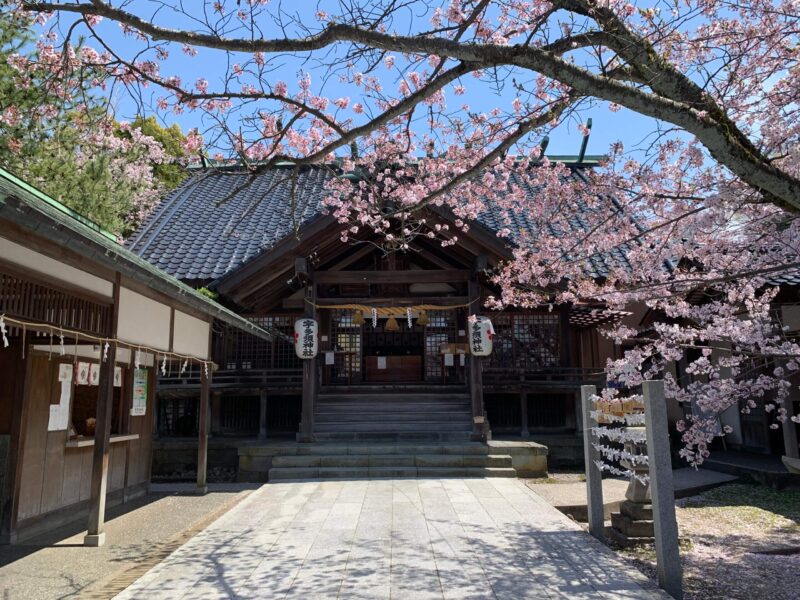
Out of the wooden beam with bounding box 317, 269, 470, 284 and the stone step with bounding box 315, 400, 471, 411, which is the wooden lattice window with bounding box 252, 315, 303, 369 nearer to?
the stone step with bounding box 315, 400, 471, 411

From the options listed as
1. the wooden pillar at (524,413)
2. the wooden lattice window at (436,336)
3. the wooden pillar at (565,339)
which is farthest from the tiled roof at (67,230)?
the wooden pillar at (565,339)

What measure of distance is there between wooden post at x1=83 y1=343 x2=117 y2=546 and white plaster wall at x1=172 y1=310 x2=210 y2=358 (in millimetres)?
2036

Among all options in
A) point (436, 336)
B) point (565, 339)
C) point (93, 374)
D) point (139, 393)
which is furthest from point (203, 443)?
point (565, 339)

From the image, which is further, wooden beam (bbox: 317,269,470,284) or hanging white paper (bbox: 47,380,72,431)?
wooden beam (bbox: 317,269,470,284)

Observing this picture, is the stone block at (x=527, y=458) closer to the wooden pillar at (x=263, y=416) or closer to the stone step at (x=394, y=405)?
the stone step at (x=394, y=405)

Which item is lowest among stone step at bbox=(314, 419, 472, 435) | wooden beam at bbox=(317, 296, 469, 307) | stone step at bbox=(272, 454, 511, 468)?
stone step at bbox=(272, 454, 511, 468)

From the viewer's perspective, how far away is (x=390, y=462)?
36.2 ft

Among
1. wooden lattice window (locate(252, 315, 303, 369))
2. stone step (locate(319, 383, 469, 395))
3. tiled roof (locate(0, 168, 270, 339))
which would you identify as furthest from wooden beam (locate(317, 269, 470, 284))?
tiled roof (locate(0, 168, 270, 339))

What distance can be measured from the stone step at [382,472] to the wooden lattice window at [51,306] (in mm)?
5251

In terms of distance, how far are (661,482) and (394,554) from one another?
262cm

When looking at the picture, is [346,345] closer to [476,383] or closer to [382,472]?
[476,383]

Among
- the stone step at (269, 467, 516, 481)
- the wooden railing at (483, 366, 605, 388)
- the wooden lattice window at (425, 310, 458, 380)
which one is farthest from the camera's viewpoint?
the wooden lattice window at (425, 310, 458, 380)

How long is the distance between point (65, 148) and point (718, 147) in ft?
33.7

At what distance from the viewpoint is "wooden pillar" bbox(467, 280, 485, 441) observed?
12203mm
